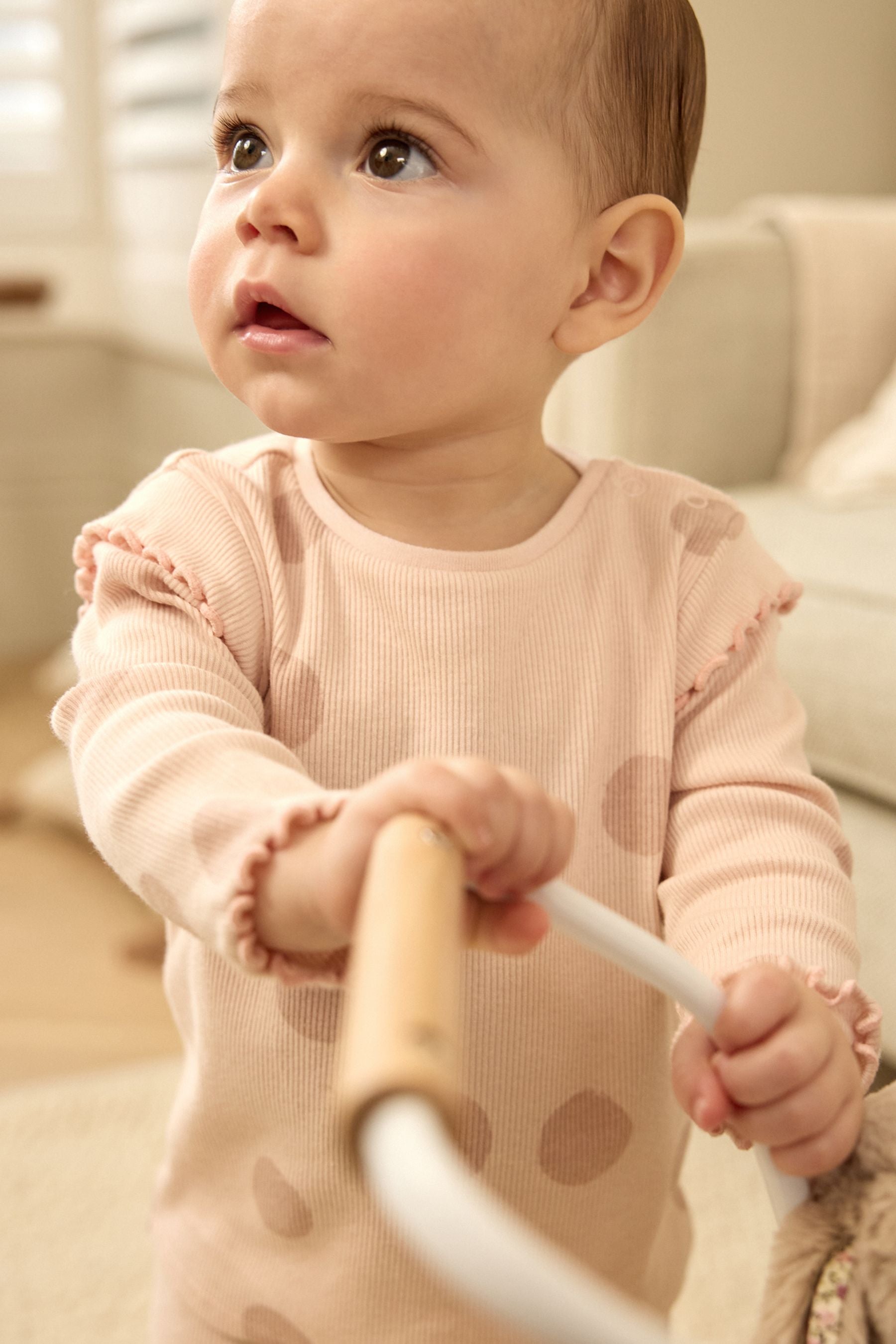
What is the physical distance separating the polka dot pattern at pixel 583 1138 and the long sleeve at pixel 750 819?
9 cm

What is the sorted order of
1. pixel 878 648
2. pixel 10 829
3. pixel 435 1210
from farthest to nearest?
pixel 10 829 → pixel 878 648 → pixel 435 1210

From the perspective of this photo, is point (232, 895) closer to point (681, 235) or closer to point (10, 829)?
point (681, 235)

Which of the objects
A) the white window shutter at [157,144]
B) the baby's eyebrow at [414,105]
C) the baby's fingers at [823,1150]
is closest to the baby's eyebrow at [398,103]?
the baby's eyebrow at [414,105]

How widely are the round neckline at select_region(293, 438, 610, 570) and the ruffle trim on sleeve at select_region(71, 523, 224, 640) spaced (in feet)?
0.30

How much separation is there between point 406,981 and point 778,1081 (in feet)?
0.80

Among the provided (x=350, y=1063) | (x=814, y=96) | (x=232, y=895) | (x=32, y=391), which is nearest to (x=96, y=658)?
(x=232, y=895)

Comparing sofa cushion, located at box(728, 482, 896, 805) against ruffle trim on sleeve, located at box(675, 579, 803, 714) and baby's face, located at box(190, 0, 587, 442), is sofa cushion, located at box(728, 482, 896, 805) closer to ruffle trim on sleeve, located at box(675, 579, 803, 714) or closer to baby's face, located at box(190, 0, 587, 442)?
ruffle trim on sleeve, located at box(675, 579, 803, 714)

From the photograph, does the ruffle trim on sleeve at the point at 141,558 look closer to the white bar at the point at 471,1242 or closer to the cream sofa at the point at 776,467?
the white bar at the point at 471,1242

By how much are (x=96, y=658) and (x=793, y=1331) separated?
367 millimetres

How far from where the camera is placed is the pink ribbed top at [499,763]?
64 centimetres

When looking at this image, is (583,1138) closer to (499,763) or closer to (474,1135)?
(474,1135)

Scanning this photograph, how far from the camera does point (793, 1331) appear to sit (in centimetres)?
43

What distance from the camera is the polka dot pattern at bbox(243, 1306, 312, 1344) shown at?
2.23 feet

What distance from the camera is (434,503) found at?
26.8 inches
